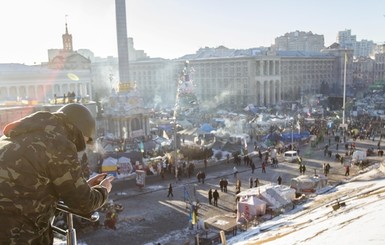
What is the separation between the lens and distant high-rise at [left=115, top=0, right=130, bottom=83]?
42.6m

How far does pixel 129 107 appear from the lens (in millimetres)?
39344

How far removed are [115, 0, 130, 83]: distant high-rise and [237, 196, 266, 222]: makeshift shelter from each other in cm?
3124

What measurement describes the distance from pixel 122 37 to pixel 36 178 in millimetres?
42704

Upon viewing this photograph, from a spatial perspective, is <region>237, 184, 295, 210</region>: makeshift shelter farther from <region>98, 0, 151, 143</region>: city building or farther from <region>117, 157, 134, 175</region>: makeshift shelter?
<region>98, 0, 151, 143</region>: city building

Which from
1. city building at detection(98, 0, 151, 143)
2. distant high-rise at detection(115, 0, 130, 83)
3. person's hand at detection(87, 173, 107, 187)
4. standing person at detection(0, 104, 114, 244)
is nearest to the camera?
standing person at detection(0, 104, 114, 244)

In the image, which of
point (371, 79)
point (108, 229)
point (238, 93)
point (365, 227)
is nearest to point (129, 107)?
point (108, 229)

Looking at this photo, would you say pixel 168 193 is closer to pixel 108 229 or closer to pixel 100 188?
pixel 108 229

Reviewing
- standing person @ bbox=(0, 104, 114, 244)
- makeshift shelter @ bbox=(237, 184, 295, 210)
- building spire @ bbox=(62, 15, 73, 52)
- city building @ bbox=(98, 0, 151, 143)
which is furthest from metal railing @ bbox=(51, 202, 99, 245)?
building spire @ bbox=(62, 15, 73, 52)

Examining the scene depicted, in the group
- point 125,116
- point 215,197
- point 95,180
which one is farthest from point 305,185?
point 125,116

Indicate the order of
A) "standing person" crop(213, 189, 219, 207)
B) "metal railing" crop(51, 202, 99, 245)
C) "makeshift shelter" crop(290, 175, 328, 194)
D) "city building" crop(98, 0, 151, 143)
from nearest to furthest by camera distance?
1. "metal railing" crop(51, 202, 99, 245)
2. "standing person" crop(213, 189, 219, 207)
3. "makeshift shelter" crop(290, 175, 328, 194)
4. "city building" crop(98, 0, 151, 143)

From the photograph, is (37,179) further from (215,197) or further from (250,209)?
(215,197)

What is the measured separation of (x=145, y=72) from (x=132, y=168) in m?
80.6

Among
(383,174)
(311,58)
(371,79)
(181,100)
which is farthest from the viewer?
(371,79)

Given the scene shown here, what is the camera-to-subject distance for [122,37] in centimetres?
4309
